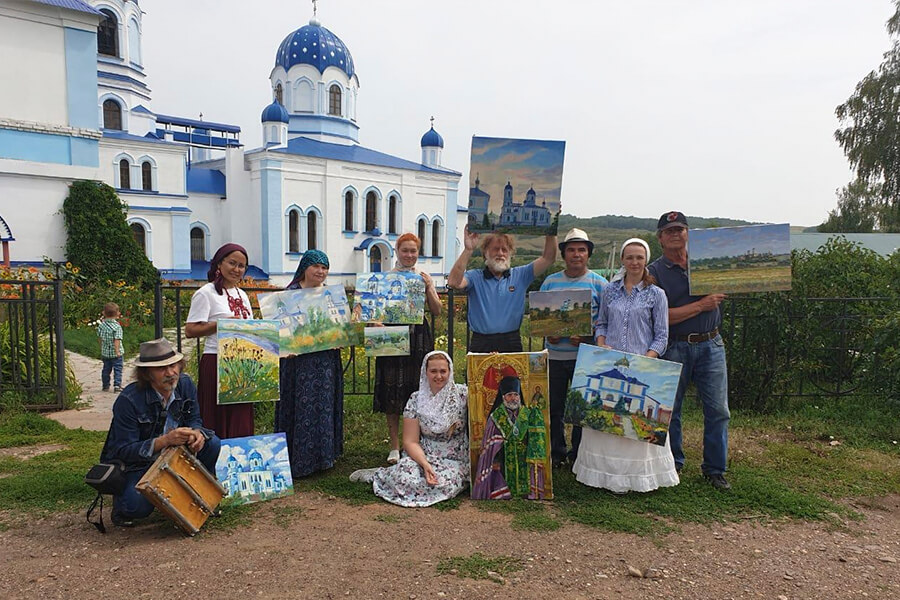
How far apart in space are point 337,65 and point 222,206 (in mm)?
11287

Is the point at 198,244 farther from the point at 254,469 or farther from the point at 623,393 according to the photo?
the point at 623,393

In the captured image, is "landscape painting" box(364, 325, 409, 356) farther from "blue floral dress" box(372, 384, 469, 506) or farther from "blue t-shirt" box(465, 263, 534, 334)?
"blue t-shirt" box(465, 263, 534, 334)

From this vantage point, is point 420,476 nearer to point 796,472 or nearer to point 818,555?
point 818,555

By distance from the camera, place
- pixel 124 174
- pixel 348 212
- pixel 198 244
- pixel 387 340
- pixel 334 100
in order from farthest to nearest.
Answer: pixel 334 100 → pixel 348 212 → pixel 198 244 → pixel 124 174 → pixel 387 340

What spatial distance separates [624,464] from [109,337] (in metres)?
7.17

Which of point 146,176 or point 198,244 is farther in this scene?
point 198,244

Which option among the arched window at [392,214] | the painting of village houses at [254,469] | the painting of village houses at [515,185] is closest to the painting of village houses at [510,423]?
the painting of village houses at [515,185]

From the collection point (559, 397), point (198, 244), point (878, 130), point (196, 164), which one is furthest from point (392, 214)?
point (559, 397)

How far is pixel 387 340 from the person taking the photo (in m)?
4.73

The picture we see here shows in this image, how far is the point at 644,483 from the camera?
4.32 metres

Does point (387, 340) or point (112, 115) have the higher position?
point (112, 115)

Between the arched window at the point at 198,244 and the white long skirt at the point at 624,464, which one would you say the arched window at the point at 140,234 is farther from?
the white long skirt at the point at 624,464

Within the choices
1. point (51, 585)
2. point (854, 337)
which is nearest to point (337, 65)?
point (854, 337)

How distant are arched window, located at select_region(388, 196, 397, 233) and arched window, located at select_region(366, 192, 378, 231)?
86 centimetres
